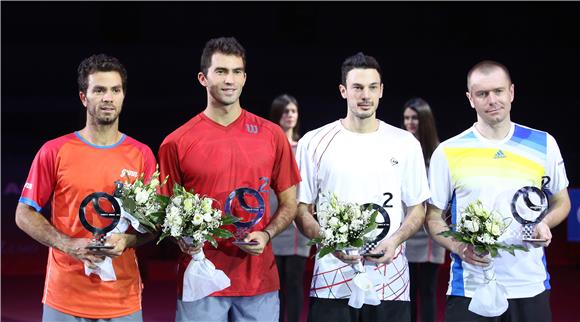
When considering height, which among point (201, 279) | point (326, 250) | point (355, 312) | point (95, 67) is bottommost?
point (355, 312)

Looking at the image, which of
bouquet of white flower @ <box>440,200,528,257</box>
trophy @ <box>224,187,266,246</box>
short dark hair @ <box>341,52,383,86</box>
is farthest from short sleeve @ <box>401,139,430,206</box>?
trophy @ <box>224,187,266,246</box>

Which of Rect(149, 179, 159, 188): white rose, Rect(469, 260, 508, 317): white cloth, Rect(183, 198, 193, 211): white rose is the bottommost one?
Rect(469, 260, 508, 317): white cloth

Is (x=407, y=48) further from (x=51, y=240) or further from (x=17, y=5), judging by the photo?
(x=51, y=240)

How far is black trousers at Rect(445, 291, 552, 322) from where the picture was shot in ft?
11.5

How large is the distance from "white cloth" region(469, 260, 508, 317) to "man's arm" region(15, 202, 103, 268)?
163 cm

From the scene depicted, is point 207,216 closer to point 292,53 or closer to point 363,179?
point 363,179

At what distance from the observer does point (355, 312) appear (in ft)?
11.8

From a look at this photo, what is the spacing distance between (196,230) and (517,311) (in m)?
1.48

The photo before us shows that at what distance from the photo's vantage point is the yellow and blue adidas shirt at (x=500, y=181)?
11.6 feet

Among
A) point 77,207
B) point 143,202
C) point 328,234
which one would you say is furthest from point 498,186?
point 77,207

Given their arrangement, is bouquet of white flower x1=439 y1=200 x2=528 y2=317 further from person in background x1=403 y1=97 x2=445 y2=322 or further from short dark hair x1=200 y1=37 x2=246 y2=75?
person in background x1=403 y1=97 x2=445 y2=322

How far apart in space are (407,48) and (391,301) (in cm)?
758

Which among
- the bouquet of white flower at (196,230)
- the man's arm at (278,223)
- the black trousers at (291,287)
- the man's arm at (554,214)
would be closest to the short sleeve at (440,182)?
the man's arm at (554,214)

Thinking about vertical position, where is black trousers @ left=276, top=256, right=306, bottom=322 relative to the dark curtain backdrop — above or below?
below
